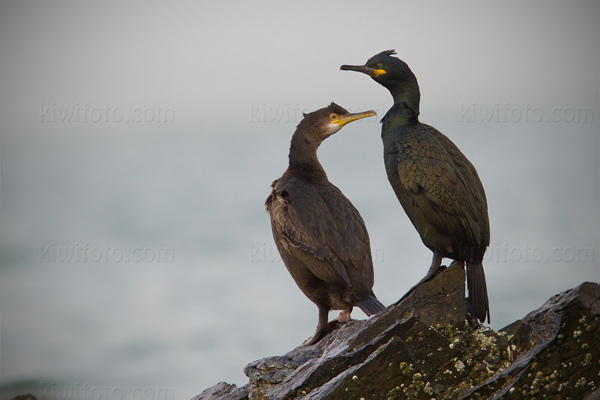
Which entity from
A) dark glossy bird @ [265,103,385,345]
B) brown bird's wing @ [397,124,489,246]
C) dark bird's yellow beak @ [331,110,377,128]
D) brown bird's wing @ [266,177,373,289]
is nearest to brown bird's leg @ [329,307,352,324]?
dark glossy bird @ [265,103,385,345]

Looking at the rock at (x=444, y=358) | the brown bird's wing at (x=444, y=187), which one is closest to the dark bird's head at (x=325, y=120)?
the brown bird's wing at (x=444, y=187)

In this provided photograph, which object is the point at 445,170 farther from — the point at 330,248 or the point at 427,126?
the point at 330,248

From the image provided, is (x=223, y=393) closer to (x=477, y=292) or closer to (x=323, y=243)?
(x=323, y=243)

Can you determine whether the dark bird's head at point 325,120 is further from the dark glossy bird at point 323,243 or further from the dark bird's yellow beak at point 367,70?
the dark bird's yellow beak at point 367,70

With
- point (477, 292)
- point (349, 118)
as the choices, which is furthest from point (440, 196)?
point (349, 118)

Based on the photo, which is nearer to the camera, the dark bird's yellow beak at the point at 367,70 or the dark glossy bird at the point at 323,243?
the dark bird's yellow beak at the point at 367,70

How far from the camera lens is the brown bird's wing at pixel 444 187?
6633 millimetres

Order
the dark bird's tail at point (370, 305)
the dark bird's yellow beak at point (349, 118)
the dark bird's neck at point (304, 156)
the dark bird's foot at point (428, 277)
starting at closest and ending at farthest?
1. the dark bird's foot at point (428, 277)
2. the dark bird's tail at point (370, 305)
3. the dark bird's yellow beak at point (349, 118)
4. the dark bird's neck at point (304, 156)

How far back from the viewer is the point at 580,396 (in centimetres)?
477

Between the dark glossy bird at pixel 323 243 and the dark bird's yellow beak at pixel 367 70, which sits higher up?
the dark bird's yellow beak at pixel 367 70

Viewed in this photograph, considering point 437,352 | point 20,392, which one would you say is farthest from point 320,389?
point 20,392

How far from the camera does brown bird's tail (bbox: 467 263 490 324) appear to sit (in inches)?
251

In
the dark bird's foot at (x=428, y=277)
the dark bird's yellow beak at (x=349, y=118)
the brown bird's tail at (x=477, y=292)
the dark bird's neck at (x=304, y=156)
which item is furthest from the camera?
the dark bird's neck at (x=304, y=156)

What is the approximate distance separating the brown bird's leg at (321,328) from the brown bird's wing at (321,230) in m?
0.40
